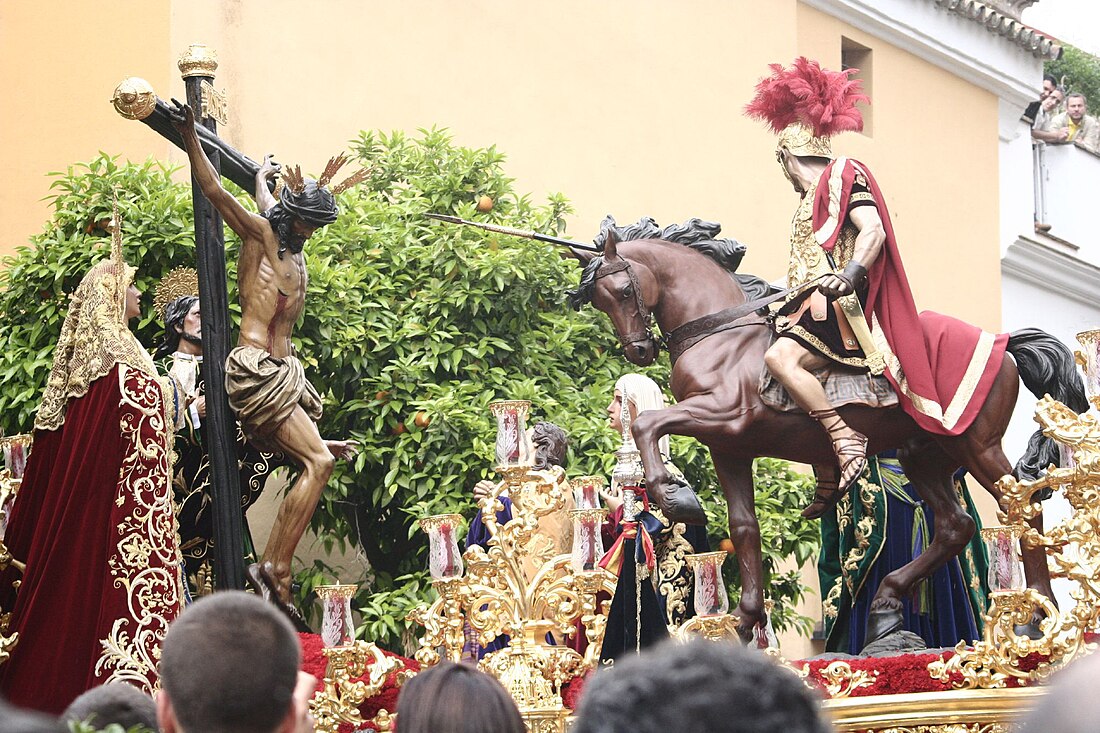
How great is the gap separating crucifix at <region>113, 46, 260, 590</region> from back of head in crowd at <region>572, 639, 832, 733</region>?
6018 mm

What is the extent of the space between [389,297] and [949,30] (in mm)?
9213

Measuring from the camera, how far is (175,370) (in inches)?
358

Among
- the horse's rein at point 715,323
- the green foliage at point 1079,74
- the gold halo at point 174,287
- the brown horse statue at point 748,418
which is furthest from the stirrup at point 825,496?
the green foliage at point 1079,74

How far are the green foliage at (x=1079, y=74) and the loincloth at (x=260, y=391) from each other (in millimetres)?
17615

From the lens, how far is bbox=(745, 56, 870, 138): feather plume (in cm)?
828

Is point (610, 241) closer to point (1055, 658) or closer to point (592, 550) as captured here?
point (592, 550)

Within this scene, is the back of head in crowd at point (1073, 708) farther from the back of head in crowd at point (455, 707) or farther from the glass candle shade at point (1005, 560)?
the glass candle shade at point (1005, 560)

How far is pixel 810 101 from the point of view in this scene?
8.28 meters

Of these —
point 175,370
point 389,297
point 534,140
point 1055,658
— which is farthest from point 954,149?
point 1055,658

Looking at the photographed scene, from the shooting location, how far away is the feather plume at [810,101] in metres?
8.28

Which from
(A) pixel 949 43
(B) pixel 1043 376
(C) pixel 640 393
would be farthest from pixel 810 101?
(A) pixel 949 43

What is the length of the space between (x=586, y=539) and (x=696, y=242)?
260 cm

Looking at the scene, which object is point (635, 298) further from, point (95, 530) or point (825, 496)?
point (95, 530)

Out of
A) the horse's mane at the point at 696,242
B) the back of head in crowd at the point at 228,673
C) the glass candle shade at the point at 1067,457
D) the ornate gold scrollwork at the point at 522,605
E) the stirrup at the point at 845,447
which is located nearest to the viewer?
the back of head in crowd at the point at 228,673
